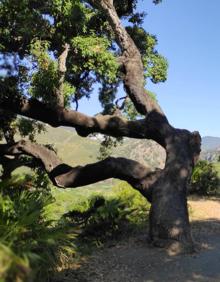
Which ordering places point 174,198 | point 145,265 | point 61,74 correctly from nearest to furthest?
1. point 145,265
2. point 174,198
3. point 61,74

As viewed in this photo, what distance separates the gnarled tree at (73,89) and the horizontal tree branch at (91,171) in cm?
3

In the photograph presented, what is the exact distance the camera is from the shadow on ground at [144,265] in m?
9.34

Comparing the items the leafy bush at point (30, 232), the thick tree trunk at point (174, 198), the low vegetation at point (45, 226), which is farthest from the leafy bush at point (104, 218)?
the leafy bush at point (30, 232)

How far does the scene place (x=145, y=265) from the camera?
1021 cm

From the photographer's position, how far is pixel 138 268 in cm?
1007

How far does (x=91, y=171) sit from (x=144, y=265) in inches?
152

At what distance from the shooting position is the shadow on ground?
9.34 meters

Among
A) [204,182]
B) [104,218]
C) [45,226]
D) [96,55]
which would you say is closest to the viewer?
[45,226]

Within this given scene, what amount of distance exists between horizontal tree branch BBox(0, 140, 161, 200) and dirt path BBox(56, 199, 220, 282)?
5.21 ft

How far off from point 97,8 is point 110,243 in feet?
23.6

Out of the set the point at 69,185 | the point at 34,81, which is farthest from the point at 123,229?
the point at 34,81

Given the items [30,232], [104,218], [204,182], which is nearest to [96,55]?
[104,218]

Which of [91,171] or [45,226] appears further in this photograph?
[91,171]

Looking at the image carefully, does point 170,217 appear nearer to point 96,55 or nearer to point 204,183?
point 96,55
